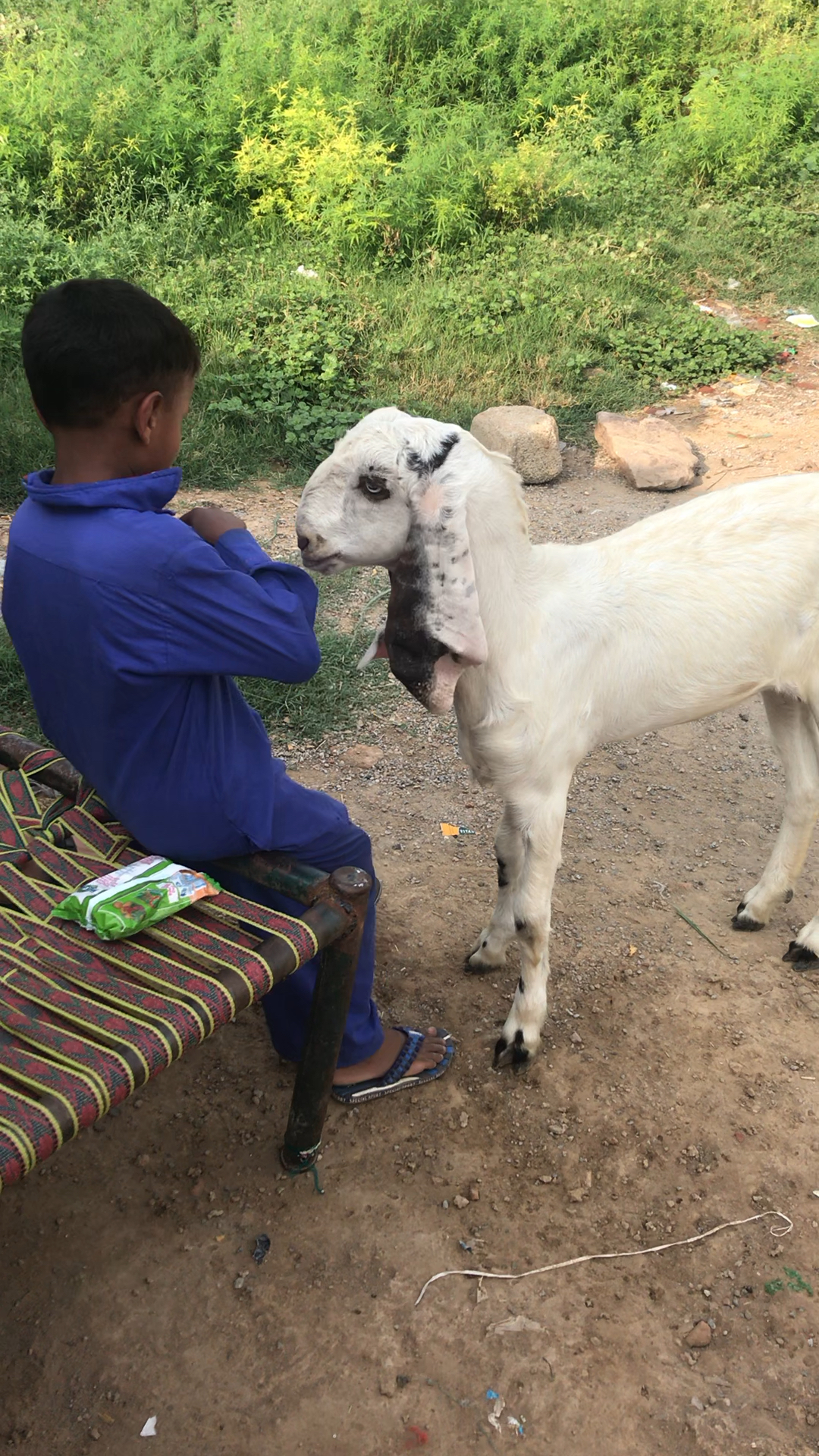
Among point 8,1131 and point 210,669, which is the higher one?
point 210,669

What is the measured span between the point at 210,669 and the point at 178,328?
65 centimetres

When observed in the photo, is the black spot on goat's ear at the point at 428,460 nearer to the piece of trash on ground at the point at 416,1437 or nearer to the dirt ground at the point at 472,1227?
the dirt ground at the point at 472,1227

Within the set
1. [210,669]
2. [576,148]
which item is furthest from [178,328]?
[576,148]

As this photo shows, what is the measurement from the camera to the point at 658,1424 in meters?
2.17

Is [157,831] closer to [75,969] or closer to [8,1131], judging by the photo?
[75,969]

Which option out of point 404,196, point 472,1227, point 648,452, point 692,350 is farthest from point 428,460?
point 404,196

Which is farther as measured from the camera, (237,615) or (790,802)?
(790,802)

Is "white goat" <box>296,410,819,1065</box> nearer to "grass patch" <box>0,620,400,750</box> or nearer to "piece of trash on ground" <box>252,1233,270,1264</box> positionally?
"piece of trash on ground" <box>252,1233,270,1264</box>

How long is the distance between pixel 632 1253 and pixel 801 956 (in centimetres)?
124

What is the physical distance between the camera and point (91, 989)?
2.09 meters

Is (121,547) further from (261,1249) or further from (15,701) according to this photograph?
(15,701)

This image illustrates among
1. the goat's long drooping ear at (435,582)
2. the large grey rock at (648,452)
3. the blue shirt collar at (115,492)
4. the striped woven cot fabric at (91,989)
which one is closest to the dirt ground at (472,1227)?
the striped woven cot fabric at (91,989)

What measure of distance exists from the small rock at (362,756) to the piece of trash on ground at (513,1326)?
2.24 m

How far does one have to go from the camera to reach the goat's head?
229 centimetres
